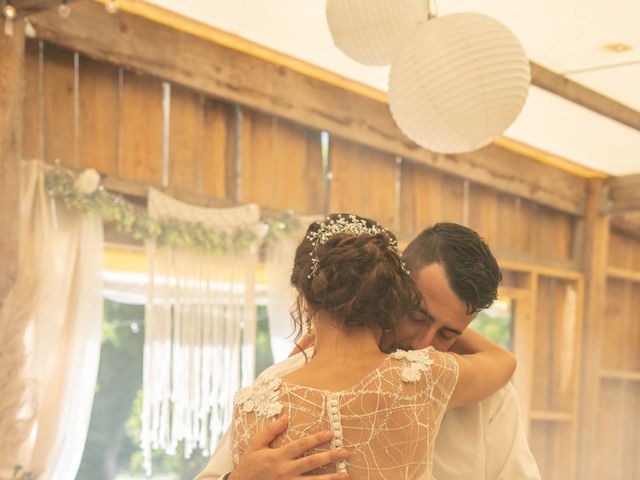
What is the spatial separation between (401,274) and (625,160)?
552 cm

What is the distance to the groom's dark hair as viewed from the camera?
71.2 inches

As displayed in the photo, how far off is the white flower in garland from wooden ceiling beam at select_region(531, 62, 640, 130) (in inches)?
83.5

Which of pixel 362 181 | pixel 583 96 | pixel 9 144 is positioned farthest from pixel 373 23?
pixel 362 181

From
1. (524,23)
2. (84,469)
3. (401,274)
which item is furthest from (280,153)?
(401,274)

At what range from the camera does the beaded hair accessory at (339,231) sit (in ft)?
5.55

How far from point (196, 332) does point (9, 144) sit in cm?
130

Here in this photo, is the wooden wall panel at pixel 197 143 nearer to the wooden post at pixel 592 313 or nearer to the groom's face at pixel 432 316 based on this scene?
the groom's face at pixel 432 316

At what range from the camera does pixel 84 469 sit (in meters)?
4.32

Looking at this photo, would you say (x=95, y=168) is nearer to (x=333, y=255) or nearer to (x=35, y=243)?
(x=35, y=243)

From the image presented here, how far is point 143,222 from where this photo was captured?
4.20 m

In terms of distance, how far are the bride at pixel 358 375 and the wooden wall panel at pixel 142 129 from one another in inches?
108

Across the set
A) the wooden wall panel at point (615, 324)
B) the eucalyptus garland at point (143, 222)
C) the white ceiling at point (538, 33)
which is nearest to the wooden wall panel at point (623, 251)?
the wooden wall panel at point (615, 324)

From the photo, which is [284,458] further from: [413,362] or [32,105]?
[32,105]

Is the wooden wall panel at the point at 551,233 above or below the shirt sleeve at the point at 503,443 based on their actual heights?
above
